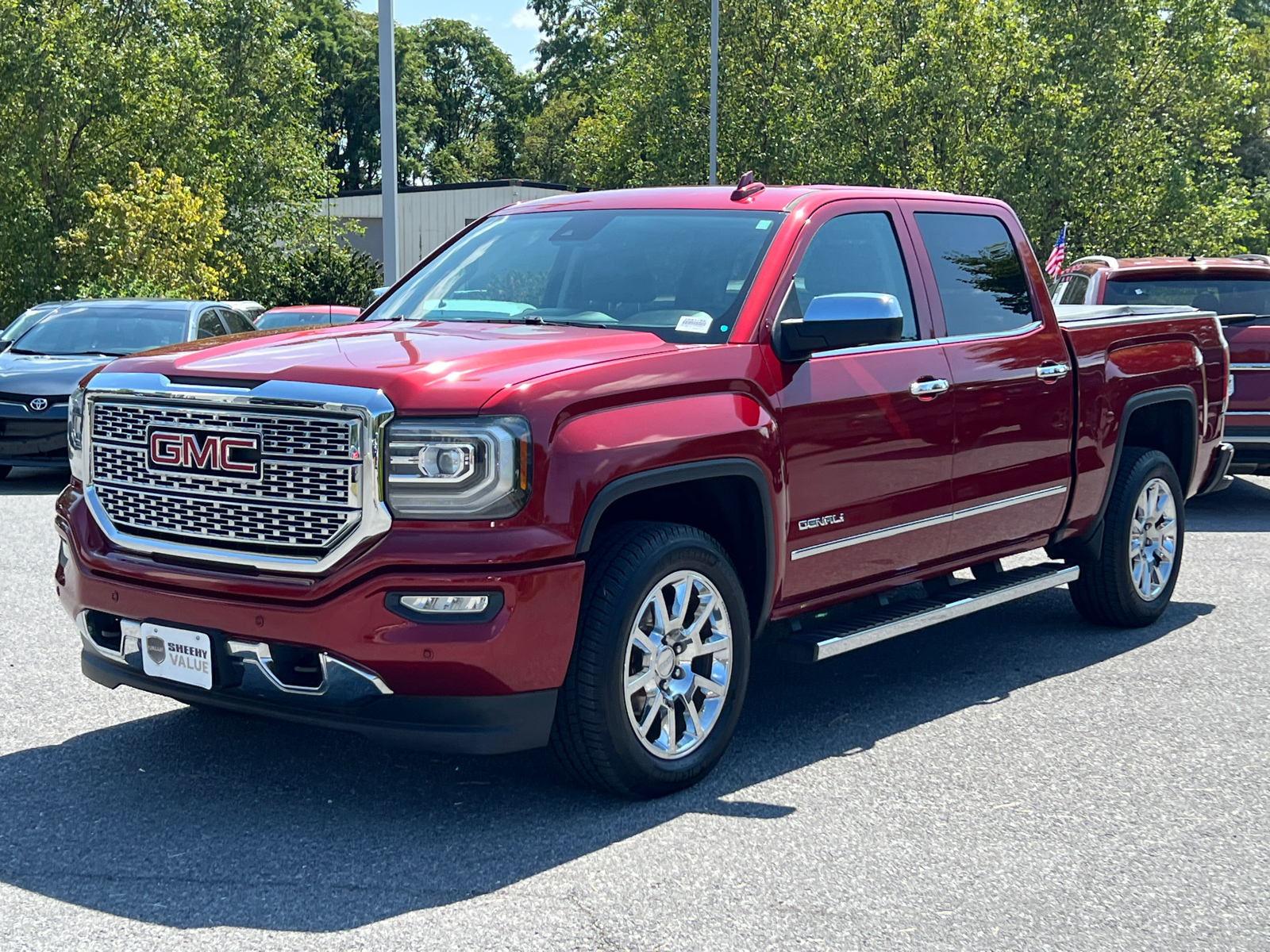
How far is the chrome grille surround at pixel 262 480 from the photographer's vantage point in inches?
172

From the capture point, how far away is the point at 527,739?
4500 mm

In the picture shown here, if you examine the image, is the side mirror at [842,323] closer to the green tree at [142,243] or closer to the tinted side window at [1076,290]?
the tinted side window at [1076,290]

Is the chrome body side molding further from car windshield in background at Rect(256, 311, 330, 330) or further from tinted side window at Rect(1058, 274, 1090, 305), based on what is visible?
car windshield in background at Rect(256, 311, 330, 330)

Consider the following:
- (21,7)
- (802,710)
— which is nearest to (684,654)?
(802,710)

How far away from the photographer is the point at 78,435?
5090 millimetres

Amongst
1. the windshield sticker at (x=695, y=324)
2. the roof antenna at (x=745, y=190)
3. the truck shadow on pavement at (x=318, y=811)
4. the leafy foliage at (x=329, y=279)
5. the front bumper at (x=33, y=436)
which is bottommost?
the leafy foliage at (x=329, y=279)

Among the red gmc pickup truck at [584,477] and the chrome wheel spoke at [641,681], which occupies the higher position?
the red gmc pickup truck at [584,477]

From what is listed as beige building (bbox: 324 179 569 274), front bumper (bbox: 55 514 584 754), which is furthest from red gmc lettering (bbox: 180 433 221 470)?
beige building (bbox: 324 179 569 274)

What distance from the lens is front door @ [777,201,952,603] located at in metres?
5.42

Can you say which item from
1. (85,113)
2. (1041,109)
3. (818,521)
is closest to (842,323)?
(818,521)

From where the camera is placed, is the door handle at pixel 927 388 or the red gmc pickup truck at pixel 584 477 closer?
the red gmc pickup truck at pixel 584 477

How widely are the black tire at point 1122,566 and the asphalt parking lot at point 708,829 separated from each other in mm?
833

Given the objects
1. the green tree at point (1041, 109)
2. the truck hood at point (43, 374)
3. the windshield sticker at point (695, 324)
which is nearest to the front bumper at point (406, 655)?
the windshield sticker at point (695, 324)

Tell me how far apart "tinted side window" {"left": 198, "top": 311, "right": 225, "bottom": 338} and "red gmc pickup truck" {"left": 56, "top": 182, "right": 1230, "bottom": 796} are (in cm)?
840
